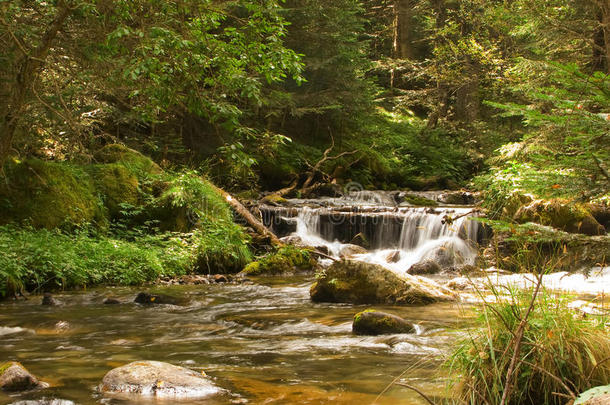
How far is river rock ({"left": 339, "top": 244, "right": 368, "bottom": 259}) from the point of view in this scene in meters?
12.8

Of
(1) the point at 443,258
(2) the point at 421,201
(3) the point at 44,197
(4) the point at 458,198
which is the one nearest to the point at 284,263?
(1) the point at 443,258

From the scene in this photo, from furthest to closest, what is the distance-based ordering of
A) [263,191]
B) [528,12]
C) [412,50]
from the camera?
[412,50] < [263,191] < [528,12]

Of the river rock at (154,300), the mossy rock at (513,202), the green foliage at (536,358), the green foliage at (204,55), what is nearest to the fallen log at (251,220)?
the river rock at (154,300)

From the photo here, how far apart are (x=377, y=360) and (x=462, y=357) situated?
1.78 metres

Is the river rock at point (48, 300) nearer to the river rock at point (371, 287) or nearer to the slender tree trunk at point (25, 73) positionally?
the slender tree trunk at point (25, 73)

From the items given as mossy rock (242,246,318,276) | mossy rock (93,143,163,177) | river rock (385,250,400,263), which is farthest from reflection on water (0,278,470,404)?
mossy rock (93,143,163,177)

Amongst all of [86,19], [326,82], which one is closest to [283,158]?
[326,82]

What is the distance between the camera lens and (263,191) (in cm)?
1917

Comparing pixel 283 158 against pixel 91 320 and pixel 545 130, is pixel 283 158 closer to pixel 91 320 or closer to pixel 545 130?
pixel 545 130

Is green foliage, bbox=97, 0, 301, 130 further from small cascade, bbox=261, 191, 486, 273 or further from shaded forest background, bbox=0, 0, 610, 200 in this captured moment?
small cascade, bbox=261, 191, 486, 273

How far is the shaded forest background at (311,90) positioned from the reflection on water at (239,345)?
200 centimetres

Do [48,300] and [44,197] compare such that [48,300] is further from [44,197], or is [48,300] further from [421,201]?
[421,201]

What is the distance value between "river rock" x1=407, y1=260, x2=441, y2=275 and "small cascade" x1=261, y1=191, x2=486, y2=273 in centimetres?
141

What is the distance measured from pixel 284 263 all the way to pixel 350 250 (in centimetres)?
230
